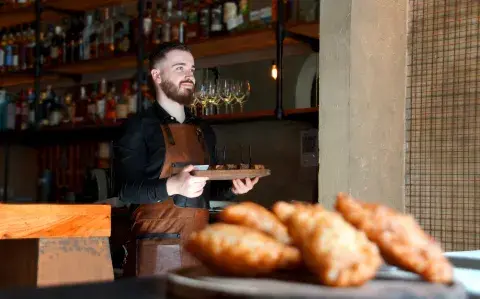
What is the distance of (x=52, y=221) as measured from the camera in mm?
2080

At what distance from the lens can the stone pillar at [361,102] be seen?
103 inches

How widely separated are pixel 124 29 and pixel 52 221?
2.78 m

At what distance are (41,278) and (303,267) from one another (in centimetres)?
165

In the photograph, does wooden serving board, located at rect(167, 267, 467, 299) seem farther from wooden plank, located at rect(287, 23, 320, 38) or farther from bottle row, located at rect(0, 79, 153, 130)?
bottle row, located at rect(0, 79, 153, 130)

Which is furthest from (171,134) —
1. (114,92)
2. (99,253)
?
(114,92)

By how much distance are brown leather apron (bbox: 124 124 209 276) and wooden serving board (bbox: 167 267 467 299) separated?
209 centimetres

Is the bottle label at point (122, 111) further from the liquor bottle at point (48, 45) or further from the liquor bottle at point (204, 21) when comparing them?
the liquor bottle at point (48, 45)

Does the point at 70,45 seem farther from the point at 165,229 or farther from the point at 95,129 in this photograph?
the point at 165,229

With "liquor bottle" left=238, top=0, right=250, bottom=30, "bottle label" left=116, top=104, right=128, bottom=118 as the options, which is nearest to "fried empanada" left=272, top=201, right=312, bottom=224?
"liquor bottle" left=238, top=0, right=250, bottom=30

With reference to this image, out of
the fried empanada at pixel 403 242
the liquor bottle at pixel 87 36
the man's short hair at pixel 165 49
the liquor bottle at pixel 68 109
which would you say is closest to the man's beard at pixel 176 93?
the man's short hair at pixel 165 49

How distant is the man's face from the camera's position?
2932mm

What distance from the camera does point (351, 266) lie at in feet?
1.87

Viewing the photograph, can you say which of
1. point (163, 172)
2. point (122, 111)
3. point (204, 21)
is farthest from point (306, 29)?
point (122, 111)

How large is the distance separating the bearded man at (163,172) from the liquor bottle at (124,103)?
5.09ft
